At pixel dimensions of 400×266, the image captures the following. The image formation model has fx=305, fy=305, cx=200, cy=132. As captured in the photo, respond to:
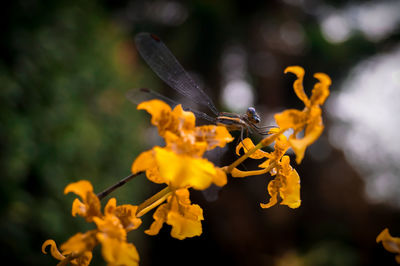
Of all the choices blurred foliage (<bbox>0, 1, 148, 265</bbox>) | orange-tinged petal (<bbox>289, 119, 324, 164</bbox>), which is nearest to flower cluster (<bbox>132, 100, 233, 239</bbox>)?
orange-tinged petal (<bbox>289, 119, 324, 164</bbox>)

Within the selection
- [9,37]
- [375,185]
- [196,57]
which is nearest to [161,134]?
[9,37]

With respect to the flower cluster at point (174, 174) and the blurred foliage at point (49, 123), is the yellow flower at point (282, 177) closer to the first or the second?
the flower cluster at point (174, 174)

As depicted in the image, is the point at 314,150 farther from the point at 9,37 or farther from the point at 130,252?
the point at 130,252

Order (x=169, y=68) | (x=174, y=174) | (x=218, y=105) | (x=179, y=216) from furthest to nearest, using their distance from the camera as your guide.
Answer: (x=218, y=105) → (x=169, y=68) → (x=179, y=216) → (x=174, y=174)

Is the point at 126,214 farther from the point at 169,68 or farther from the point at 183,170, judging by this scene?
the point at 169,68

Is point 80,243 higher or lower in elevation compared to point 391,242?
higher

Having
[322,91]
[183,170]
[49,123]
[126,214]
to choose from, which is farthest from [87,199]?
[49,123]
